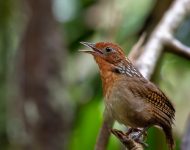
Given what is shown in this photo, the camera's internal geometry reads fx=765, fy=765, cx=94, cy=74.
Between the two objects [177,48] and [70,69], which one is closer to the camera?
[177,48]

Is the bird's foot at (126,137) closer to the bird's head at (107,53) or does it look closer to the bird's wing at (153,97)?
the bird's wing at (153,97)

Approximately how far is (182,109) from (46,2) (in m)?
1.42

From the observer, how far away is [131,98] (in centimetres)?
395

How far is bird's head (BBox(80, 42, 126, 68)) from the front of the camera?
4254 millimetres

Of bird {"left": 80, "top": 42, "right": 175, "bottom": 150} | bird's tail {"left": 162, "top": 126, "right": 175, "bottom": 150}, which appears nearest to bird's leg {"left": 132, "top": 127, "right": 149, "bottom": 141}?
bird {"left": 80, "top": 42, "right": 175, "bottom": 150}

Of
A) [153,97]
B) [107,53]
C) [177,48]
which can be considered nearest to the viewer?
[153,97]

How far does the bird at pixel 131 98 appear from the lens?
3.90 metres

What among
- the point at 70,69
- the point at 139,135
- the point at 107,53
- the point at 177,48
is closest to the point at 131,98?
the point at 139,135

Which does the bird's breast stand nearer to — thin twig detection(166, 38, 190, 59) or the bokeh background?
thin twig detection(166, 38, 190, 59)

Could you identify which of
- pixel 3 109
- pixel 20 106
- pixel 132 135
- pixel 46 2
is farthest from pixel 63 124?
pixel 3 109

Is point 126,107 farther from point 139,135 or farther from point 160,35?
point 160,35

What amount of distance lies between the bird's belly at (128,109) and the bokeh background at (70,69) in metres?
0.81

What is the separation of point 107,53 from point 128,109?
47 centimetres

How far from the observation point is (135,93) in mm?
4016
